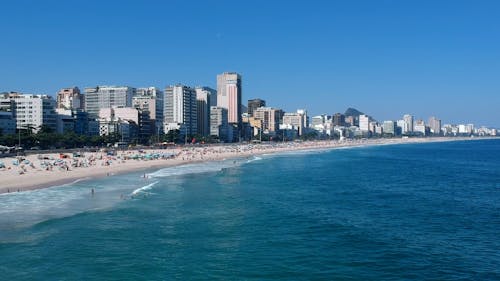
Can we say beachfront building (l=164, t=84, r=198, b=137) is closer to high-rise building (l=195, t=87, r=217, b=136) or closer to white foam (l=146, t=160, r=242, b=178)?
high-rise building (l=195, t=87, r=217, b=136)

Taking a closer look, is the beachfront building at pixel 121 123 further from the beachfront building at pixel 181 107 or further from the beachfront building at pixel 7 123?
the beachfront building at pixel 7 123

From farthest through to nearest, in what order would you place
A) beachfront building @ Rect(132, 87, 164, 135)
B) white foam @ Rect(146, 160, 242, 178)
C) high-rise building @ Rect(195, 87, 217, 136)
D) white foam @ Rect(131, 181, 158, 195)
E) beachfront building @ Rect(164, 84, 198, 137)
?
high-rise building @ Rect(195, 87, 217, 136), beachfront building @ Rect(164, 84, 198, 137), beachfront building @ Rect(132, 87, 164, 135), white foam @ Rect(146, 160, 242, 178), white foam @ Rect(131, 181, 158, 195)

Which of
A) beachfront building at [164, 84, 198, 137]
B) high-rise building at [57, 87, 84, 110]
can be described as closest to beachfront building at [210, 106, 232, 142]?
beachfront building at [164, 84, 198, 137]

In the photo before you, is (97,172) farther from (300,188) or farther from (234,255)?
(234,255)

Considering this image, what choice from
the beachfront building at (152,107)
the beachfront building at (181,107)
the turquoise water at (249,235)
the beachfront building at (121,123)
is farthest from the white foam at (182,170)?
the beachfront building at (181,107)

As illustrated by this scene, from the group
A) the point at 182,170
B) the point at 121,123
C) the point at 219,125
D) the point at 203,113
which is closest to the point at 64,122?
the point at 121,123

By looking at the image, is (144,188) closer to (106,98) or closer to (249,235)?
(249,235)

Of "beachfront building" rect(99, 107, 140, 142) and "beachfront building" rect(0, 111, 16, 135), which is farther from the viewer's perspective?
"beachfront building" rect(99, 107, 140, 142)
